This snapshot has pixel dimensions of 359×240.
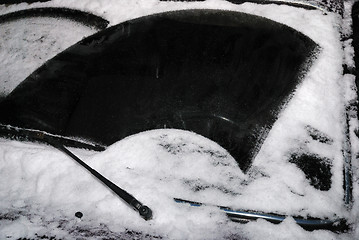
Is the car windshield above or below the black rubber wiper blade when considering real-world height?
above

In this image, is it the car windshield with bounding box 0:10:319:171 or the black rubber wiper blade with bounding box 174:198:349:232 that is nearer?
the black rubber wiper blade with bounding box 174:198:349:232

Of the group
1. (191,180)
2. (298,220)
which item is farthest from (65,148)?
(298,220)

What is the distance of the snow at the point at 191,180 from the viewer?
1079 millimetres

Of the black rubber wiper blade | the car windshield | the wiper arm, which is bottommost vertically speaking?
the wiper arm

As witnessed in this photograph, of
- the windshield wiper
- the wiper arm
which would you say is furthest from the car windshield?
the wiper arm

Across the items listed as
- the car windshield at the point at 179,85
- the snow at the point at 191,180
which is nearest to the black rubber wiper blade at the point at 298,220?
the snow at the point at 191,180

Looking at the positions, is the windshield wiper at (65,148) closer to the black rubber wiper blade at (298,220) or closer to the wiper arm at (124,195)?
the wiper arm at (124,195)

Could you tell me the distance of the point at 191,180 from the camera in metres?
1.20

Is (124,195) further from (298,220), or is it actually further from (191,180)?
(298,220)

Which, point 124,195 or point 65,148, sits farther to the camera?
point 65,148

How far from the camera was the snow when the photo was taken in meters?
1.08

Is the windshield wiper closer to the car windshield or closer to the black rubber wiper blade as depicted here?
the car windshield

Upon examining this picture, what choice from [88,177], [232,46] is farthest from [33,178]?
[232,46]

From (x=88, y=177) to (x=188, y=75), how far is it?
721 millimetres
